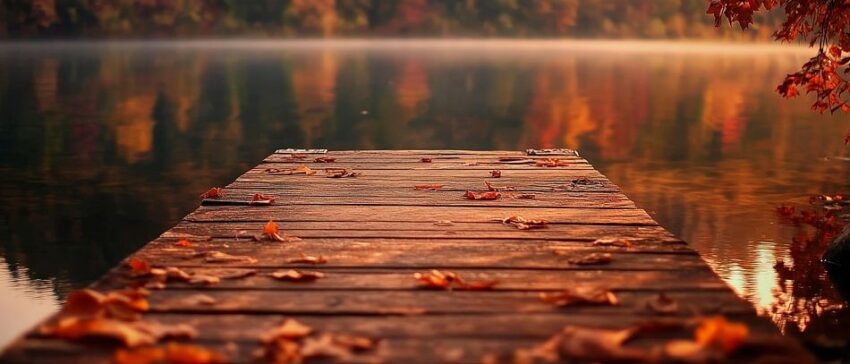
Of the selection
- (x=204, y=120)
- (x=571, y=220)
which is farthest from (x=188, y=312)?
(x=204, y=120)

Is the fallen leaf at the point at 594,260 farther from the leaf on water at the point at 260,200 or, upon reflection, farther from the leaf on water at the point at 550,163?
the leaf on water at the point at 550,163

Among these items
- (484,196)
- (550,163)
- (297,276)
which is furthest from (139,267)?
(550,163)

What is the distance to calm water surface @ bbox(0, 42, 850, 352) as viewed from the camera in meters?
6.66

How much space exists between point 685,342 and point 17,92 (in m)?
23.6

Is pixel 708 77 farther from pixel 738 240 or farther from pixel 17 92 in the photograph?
pixel 738 240

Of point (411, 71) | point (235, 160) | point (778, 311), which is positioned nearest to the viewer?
point (778, 311)

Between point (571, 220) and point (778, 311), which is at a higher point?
point (571, 220)

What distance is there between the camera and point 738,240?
7.23 m

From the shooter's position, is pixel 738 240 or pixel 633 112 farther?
pixel 633 112

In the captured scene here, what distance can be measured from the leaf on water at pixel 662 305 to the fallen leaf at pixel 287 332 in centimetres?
112

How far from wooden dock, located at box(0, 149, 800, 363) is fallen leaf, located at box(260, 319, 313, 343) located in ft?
0.05

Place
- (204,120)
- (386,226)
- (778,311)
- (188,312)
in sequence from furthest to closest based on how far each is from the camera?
1. (204,120)
2. (778,311)
3. (386,226)
4. (188,312)

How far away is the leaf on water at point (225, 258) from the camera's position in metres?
4.09

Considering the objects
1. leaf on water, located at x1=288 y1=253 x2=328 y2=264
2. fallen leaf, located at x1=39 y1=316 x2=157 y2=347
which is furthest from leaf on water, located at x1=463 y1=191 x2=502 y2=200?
fallen leaf, located at x1=39 y1=316 x2=157 y2=347
